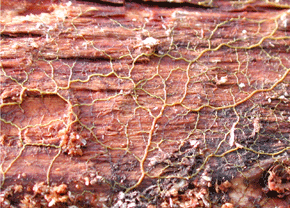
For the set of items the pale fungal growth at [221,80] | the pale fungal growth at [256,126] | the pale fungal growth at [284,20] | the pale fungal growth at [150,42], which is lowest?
the pale fungal growth at [256,126]

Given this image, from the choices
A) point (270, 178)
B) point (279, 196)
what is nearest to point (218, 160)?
point (270, 178)

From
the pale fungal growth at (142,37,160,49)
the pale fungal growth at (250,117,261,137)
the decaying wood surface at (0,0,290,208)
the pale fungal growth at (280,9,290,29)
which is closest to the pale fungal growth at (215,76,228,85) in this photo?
the decaying wood surface at (0,0,290,208)

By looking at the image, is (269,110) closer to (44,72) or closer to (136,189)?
(136,189)

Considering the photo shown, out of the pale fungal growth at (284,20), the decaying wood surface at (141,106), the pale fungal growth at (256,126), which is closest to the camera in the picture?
the decaying wood surface at (141,106)

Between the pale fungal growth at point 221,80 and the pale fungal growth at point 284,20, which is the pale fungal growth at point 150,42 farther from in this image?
the pale fungal growth at point 284,20

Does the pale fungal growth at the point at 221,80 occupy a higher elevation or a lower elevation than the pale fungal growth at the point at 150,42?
lower

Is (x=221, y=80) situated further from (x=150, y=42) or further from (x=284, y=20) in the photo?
(x=284, y=20)

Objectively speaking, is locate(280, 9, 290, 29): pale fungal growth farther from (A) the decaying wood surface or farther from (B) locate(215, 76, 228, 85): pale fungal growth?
(B) locate(215, 76, 228, 85): pale fungal growth

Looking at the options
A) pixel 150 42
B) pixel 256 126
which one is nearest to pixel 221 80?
pixel 256 126

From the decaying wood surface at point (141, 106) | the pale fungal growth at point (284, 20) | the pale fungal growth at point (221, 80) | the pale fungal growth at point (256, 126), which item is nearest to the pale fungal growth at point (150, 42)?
the decaying wood surface at point (141, 106)
